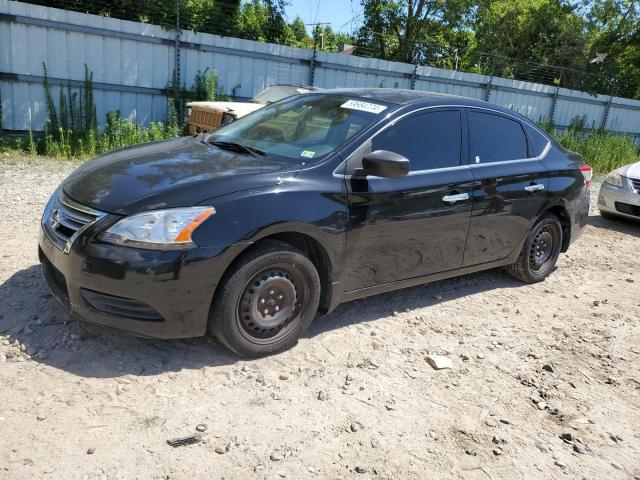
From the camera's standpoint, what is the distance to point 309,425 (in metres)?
3.14

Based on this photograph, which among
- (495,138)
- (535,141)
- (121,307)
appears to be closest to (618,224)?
(535,141)

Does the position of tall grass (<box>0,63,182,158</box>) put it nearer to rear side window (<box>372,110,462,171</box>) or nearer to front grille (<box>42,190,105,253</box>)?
front grille (<box>42,190,105,253</box>)

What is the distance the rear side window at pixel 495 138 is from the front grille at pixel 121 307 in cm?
291

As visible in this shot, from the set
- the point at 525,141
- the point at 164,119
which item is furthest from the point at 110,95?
the point at 525,141

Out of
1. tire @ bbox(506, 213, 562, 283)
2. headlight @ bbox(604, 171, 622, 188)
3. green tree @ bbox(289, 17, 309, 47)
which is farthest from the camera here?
green tree @ bbox(289, 17, 309, 47)

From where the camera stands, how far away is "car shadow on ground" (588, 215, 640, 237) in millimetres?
9141

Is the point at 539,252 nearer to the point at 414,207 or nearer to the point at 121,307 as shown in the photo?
the point at 414,207

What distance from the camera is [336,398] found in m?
3.43

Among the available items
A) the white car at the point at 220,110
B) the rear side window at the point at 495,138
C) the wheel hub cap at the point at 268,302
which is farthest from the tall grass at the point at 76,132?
the wheel hub cap at the point at 268,302

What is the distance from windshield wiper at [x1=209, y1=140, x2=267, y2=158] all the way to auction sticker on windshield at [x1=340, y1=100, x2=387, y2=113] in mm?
839

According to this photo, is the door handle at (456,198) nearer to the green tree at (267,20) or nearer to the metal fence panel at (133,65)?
the metal fence panel at (133,65)

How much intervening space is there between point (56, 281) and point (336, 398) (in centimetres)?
192

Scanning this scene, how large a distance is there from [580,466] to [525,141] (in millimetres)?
3224

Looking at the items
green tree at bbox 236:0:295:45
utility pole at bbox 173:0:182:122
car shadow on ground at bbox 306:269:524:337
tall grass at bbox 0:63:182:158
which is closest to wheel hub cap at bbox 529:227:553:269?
car shadow on ground at bbox 306:269:524:337
